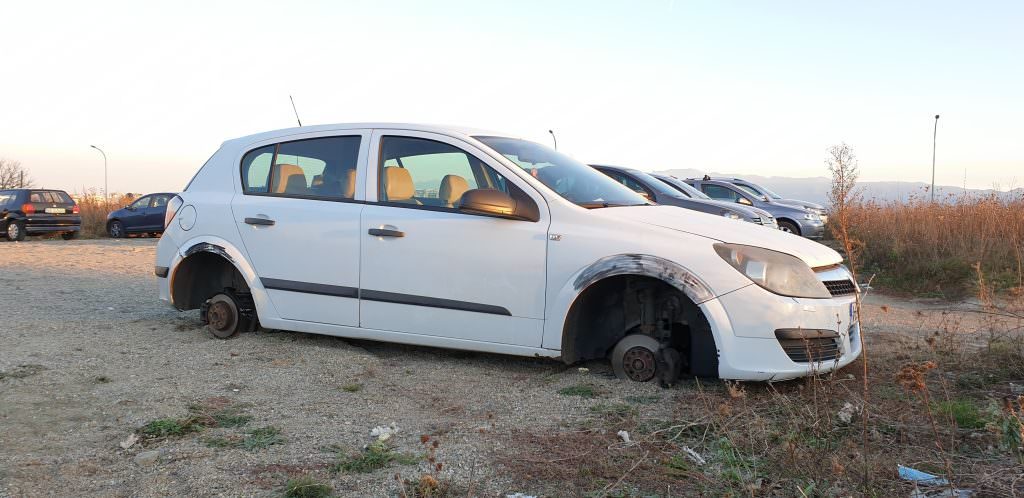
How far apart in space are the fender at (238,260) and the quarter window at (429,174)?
1.24m

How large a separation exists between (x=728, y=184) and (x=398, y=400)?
48.7 ft

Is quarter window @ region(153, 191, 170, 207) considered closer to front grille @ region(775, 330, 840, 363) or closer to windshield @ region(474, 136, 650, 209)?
windshield @ region(474, 136, 650, 209)

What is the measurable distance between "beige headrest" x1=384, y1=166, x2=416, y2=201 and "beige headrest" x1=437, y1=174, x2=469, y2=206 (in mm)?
237

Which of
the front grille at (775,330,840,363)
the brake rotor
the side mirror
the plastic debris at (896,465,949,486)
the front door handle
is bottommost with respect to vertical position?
the plastic debris at (896,465,949,486)

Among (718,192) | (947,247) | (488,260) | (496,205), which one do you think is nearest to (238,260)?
(488,260)

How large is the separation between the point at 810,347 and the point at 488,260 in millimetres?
1967

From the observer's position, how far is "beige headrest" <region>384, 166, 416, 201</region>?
557 centimetres

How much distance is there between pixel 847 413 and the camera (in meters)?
4.02

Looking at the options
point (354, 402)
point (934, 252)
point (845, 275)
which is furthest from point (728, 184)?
point (354, 402)

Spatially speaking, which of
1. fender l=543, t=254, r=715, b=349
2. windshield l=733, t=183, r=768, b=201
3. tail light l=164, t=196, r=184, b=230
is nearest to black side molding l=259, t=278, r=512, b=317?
fender l=543, t=254, r=715, b=349

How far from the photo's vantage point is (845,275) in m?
4.88

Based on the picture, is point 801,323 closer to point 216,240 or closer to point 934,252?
point 216,240

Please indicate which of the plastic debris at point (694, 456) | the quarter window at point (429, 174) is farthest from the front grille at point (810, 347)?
the quarter window at point (429, 174)

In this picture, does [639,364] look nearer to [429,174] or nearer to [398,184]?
[429,174]
